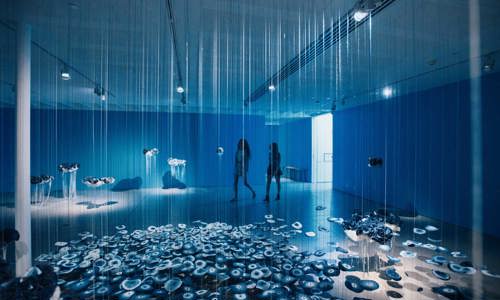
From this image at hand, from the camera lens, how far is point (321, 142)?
351 inches

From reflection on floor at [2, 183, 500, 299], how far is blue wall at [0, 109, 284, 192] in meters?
0.97

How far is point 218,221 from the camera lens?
412 centimetres

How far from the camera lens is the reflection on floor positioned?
7.74 feet

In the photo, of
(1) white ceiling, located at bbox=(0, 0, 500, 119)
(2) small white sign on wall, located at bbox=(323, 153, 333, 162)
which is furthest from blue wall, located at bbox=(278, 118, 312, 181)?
(1) white ceiling, located at bbox=(0, 0, 500, 119)

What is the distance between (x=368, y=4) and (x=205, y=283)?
288 cm

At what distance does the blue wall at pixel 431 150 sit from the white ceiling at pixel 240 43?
0.45 m

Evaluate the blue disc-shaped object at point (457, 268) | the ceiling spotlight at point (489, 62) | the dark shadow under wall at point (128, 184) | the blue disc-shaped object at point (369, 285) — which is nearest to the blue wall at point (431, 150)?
the ceiling spotlight at point (489, 62)

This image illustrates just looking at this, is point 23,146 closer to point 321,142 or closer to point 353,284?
point 353,284

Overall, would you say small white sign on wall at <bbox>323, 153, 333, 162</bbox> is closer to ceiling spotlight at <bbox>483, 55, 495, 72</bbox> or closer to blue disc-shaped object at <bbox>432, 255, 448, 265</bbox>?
ceiling spotlight at <bbox>483, 55, 495, 72</bbox>

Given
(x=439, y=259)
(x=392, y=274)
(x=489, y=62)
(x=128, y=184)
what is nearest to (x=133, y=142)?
(x=128, y=184)

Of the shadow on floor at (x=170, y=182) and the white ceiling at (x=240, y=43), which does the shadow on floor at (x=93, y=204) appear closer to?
the shadow on floor at (x=170, y=182)

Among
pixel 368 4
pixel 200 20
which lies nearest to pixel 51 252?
pixel 200 20

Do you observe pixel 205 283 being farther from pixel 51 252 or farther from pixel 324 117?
pixel 324 117

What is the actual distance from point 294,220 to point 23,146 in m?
3.83
